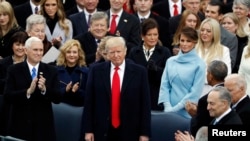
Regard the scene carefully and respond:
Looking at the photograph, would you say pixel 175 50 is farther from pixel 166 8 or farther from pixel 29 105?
pixel 29 105

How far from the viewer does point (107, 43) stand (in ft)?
47.9

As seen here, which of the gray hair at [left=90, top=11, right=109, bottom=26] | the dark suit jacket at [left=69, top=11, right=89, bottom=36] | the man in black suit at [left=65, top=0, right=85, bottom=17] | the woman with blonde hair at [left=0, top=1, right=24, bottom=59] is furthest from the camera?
the man in black suit at [left=65, top=0, right=85, bottom=17]

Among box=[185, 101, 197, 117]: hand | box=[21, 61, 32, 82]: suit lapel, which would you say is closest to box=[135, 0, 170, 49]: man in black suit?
box=[185, 101, 197, 117]: hand

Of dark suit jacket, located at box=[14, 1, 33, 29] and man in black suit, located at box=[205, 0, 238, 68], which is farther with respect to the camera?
dark suit jacket, located at box=[14, 1, 33, 29]

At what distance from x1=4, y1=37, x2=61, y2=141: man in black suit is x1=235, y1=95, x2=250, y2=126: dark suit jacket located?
2577 mm

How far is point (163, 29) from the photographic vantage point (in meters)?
18.3

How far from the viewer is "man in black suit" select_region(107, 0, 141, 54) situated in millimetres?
17797

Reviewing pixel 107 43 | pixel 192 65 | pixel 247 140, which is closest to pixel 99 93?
pixel 107 43

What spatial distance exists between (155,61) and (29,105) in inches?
91.9

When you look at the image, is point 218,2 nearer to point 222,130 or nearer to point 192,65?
point 192,65

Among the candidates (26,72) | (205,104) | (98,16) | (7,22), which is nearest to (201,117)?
(205,104)

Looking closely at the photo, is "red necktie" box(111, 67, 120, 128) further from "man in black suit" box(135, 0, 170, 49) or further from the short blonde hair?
"man in black suit" box(135, 0, 170, 49)

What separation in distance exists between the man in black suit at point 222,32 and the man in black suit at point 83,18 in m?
1.93

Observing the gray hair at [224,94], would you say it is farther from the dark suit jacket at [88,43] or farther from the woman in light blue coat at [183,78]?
the dark suit jacket at [88,43]
